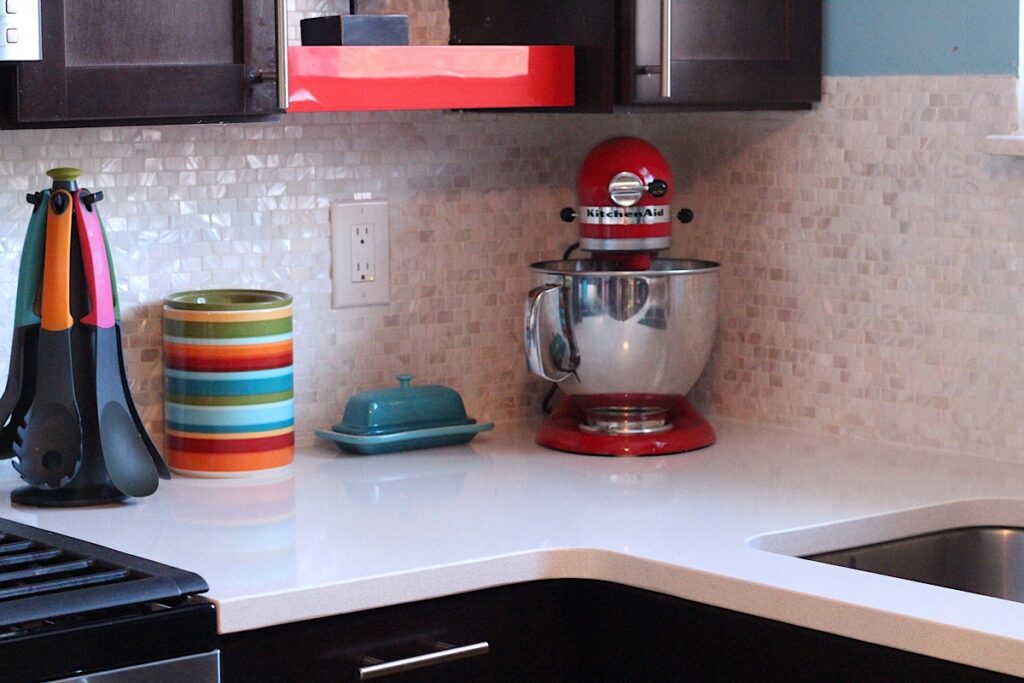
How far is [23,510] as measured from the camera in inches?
69.7

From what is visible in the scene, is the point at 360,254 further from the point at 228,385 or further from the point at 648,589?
the point at 648,589

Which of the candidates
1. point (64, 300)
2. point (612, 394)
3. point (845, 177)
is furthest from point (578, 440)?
point (64, 300)

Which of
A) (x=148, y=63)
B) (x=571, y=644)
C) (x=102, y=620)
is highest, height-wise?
(x=148, y=63)

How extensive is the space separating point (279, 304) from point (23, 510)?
0.40m

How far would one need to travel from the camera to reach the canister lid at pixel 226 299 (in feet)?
6.42

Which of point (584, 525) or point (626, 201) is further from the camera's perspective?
point (626, 201)

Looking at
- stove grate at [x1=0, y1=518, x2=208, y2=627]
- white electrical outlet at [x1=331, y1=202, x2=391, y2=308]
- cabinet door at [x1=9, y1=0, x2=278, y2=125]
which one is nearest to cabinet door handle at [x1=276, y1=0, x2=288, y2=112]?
cabinet door at [x1=9, y1=0, x2=278, y2=125]

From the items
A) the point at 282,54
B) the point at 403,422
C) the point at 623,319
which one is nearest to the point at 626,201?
the point at 623,319

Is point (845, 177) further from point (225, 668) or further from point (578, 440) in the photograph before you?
point (225, 668)

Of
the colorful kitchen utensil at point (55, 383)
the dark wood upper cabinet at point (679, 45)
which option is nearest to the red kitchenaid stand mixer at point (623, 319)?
the dark wood upper cabinet at point (679, 45)

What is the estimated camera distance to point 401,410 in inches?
82.3

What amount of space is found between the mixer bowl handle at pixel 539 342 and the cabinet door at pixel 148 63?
1.46 ft

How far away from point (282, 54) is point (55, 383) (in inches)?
17.3

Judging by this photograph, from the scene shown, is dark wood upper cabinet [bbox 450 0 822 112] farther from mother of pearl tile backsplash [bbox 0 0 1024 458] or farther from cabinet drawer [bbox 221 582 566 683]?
cabinet drawer [bbox 221 582 566 683]
